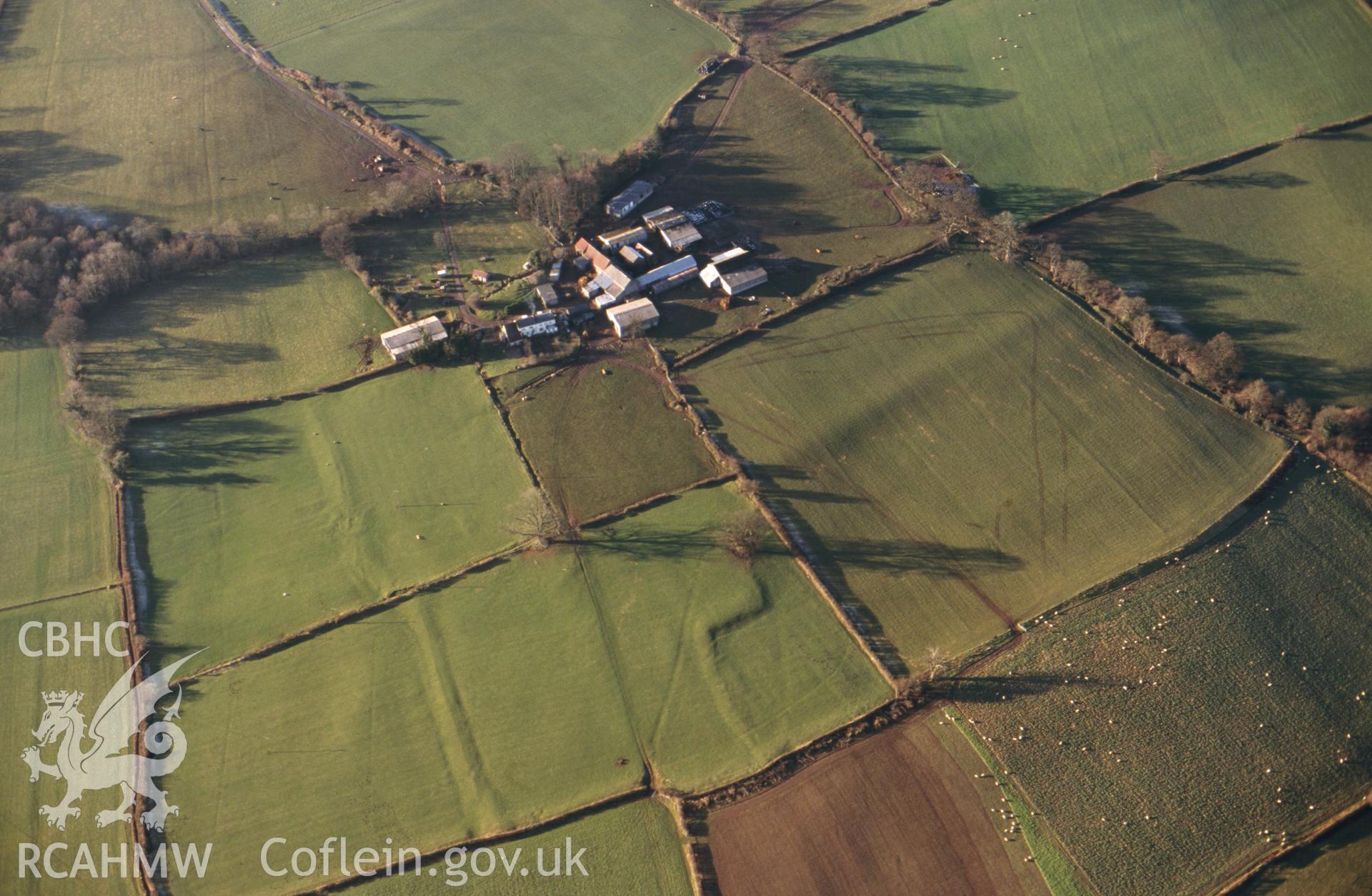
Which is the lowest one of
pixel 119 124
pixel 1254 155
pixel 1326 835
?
pixel 1326 835

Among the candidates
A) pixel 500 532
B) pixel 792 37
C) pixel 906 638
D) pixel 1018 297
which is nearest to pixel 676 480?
pixel 500 532

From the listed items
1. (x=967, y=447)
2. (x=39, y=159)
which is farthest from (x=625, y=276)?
(x=39, y=159)

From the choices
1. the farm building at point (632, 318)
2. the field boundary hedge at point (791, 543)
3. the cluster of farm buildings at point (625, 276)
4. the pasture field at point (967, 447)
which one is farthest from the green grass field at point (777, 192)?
the field boundary hedge at point (791, 543)

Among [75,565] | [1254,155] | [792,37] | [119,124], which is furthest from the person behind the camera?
[792,37]

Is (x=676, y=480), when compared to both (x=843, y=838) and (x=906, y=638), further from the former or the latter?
(x=843, y=838)

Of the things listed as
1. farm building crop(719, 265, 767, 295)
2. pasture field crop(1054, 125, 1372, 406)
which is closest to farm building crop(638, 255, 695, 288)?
farm building crop(719, 265, 767, 295)

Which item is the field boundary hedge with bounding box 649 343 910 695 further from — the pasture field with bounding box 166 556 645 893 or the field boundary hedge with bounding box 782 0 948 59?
the field boundary hedge with bounding box 782 0 948 59
